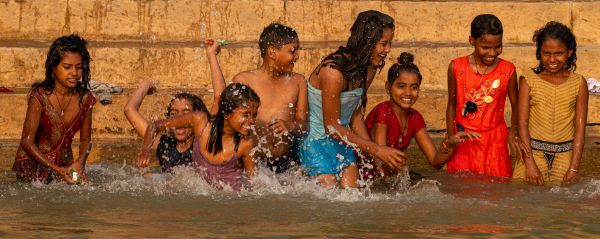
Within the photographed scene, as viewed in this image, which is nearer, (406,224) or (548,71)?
(406,224)

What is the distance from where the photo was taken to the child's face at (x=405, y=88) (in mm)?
7125

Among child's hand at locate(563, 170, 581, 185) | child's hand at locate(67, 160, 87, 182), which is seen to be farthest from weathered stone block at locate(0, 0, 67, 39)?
child's hand at locate(563, 170, 581, 185)

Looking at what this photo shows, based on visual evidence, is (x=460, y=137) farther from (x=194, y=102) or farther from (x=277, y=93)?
(x=194, y=102)

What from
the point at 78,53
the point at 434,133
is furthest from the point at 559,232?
the point at 78,53

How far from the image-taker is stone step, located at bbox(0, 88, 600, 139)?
25.6 ft

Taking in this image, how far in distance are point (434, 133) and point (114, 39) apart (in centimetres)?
260

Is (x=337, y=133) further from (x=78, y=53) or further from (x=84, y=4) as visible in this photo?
(x=84, y=4)

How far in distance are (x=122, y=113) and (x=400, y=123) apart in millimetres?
1913

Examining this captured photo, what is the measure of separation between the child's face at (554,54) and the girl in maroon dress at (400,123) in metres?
0.77

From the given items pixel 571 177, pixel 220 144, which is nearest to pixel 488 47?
pixel 571 177

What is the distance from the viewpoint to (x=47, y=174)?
704 cm

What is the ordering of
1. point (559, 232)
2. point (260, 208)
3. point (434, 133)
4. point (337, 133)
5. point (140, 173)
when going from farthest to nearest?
point (434, 133)
point (140, 173)
point (337, 133)
point (260, 208)
point (559, 232)

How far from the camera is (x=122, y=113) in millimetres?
7898

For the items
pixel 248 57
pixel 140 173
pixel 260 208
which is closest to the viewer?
pixel 260 208
